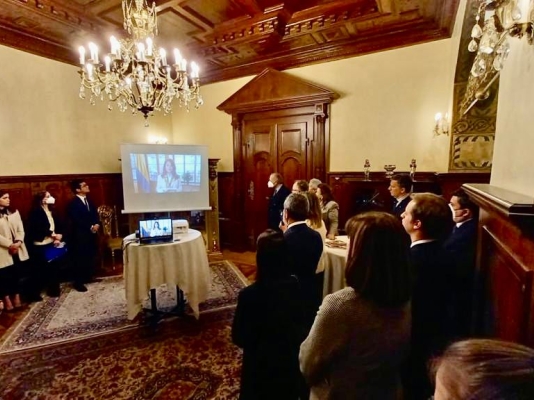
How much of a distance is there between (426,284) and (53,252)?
13.8ft

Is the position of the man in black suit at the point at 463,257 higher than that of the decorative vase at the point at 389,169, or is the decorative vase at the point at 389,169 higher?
the decorative vase at the point at 389,169

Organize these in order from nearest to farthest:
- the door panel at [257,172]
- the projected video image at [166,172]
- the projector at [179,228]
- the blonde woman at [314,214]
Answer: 1. the blonde woman at [314,214]
2. the projector at [179,228]
3. the projected video image at [166,172]
4. the door panel at [257,172]

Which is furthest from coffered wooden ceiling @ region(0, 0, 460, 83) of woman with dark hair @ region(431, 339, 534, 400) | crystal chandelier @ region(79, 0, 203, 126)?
woman with dark hair @ region(431, 339, 534, 400)

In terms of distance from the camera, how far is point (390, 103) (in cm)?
416

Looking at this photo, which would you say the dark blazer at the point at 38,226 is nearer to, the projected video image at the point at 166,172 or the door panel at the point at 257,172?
the projected video image at the point at 166,172

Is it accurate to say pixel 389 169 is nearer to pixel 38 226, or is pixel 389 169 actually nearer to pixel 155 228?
pixel 155 228

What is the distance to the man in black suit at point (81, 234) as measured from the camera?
4.02 metres

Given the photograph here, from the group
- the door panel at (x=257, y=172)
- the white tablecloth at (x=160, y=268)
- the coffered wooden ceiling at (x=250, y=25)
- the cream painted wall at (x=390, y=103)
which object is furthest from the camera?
the door panel at (x=257, y=172)

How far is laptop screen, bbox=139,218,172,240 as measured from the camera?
110 inches

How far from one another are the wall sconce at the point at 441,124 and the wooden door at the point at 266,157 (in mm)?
1819

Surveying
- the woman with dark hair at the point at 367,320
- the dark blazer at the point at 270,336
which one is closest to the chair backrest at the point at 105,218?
the dark blazer at the point at 270,336

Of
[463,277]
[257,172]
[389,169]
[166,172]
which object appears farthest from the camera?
[257,172]

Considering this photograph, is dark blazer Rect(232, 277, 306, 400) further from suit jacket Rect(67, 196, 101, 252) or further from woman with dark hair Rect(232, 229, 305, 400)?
suit jacket Rect(67, 196, 101, 252)

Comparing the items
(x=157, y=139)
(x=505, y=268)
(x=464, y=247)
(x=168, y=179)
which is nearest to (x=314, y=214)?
(x=464, y=247)
